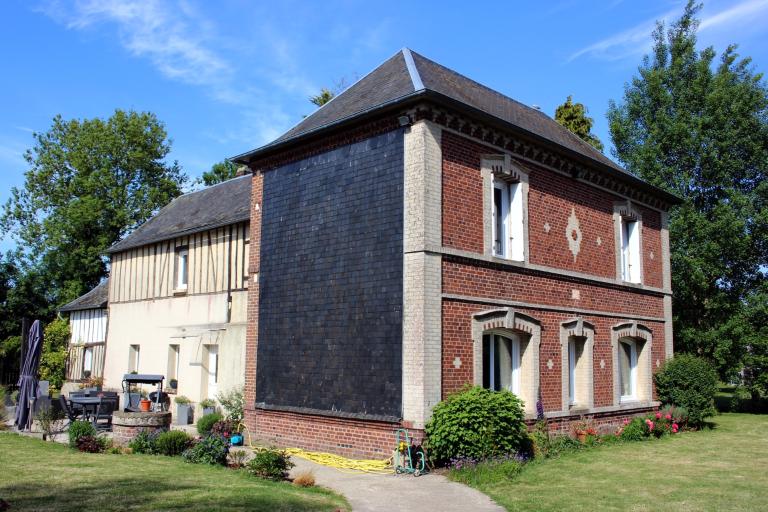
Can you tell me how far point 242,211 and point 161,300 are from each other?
14.3ft

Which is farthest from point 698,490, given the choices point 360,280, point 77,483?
point 77,483

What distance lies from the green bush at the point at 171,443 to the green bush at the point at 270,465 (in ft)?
8.07

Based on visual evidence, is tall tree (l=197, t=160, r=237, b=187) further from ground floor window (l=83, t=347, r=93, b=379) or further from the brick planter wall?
the brick planter wall

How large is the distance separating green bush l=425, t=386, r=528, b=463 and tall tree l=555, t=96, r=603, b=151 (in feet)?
69.8

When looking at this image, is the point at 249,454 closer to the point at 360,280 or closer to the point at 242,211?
the point at 360,280

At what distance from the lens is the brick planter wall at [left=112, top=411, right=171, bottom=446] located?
1239cm

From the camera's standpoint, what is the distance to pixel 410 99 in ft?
37.1

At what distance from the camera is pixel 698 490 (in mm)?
9492

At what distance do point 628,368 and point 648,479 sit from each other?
7.27 m

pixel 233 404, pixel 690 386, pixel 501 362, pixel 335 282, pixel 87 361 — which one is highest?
pixel 335 282

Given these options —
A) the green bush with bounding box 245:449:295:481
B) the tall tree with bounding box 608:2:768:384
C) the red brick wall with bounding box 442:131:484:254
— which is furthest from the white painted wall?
the tall tree with bounding box 608:2:768:384

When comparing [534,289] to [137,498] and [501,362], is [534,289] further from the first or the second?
[137,498]

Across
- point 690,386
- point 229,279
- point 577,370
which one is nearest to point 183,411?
point 229,279

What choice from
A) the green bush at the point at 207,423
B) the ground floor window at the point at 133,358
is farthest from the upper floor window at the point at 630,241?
the ground floor window at the point at 133,358
